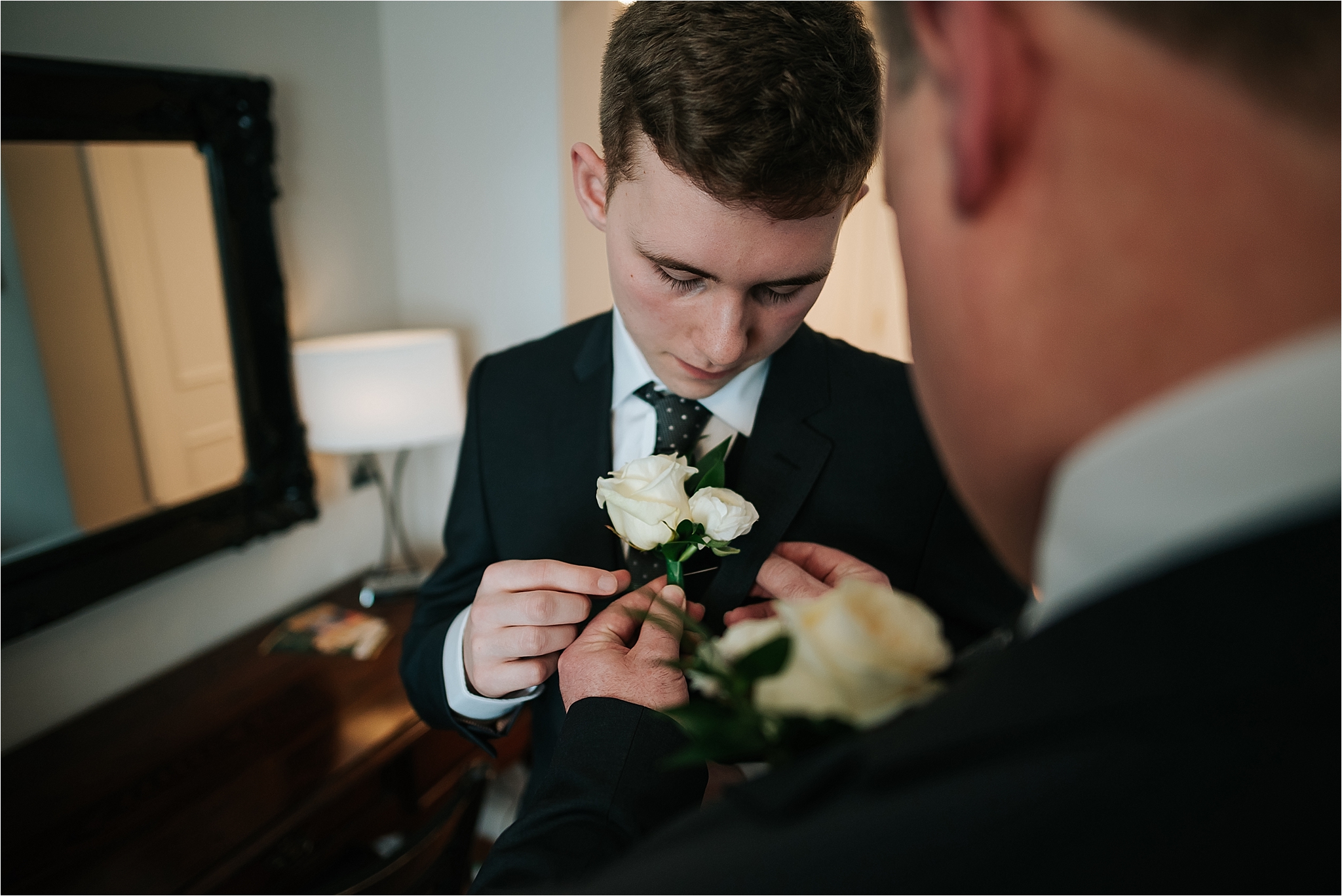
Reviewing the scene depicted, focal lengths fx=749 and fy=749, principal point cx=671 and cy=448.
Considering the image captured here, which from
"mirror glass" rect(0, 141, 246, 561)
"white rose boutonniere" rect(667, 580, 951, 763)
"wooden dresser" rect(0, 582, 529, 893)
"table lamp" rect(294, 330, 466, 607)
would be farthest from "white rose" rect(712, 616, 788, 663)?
"table lamp" rect(294, 330, 466, 607)

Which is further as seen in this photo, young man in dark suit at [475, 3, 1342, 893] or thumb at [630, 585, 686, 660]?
thumb at [630, 585, 686, 660]

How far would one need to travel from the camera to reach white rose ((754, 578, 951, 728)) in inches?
18.3

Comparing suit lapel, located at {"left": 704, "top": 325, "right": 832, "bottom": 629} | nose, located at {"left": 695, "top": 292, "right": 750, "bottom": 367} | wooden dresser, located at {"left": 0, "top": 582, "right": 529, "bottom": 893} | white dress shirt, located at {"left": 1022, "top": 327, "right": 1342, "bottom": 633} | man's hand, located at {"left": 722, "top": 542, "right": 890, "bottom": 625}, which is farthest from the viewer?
wooden dresser, located at {"left": 0, "top": 582, "right": 529, "bottom": 893}

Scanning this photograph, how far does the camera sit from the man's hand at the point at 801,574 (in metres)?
0.93

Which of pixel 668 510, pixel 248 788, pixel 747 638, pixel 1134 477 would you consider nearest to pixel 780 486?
pixel 668 510

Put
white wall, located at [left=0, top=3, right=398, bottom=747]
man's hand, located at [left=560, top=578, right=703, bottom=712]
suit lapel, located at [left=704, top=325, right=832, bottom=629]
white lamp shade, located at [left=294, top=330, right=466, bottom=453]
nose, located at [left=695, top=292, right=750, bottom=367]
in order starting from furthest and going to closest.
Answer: white lamp shade, located at [left=294, top=330, right=466, bottom=453], white wall, located at [left=0, top=3, right=398, bottom=747], suit lapel, located at [left=704, top=325, right=832, bottom=629], nose, located at [left=695, top=292, right=750, bottom=367], man's hand, located at [left=560, top=578, right=703, bottom=712]

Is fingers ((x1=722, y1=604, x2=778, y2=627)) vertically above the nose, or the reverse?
the nose

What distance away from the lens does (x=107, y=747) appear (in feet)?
6.52

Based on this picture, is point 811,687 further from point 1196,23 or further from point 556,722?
point 556,722

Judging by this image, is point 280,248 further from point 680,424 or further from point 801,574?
point 801,574

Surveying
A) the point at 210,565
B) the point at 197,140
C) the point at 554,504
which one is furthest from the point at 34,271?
the point at 554,504

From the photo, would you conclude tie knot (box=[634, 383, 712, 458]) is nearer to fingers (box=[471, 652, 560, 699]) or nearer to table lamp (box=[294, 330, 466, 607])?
fingers (box=[471, 652, 560, 699])

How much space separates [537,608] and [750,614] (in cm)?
27

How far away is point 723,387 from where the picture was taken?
51.3 inches
